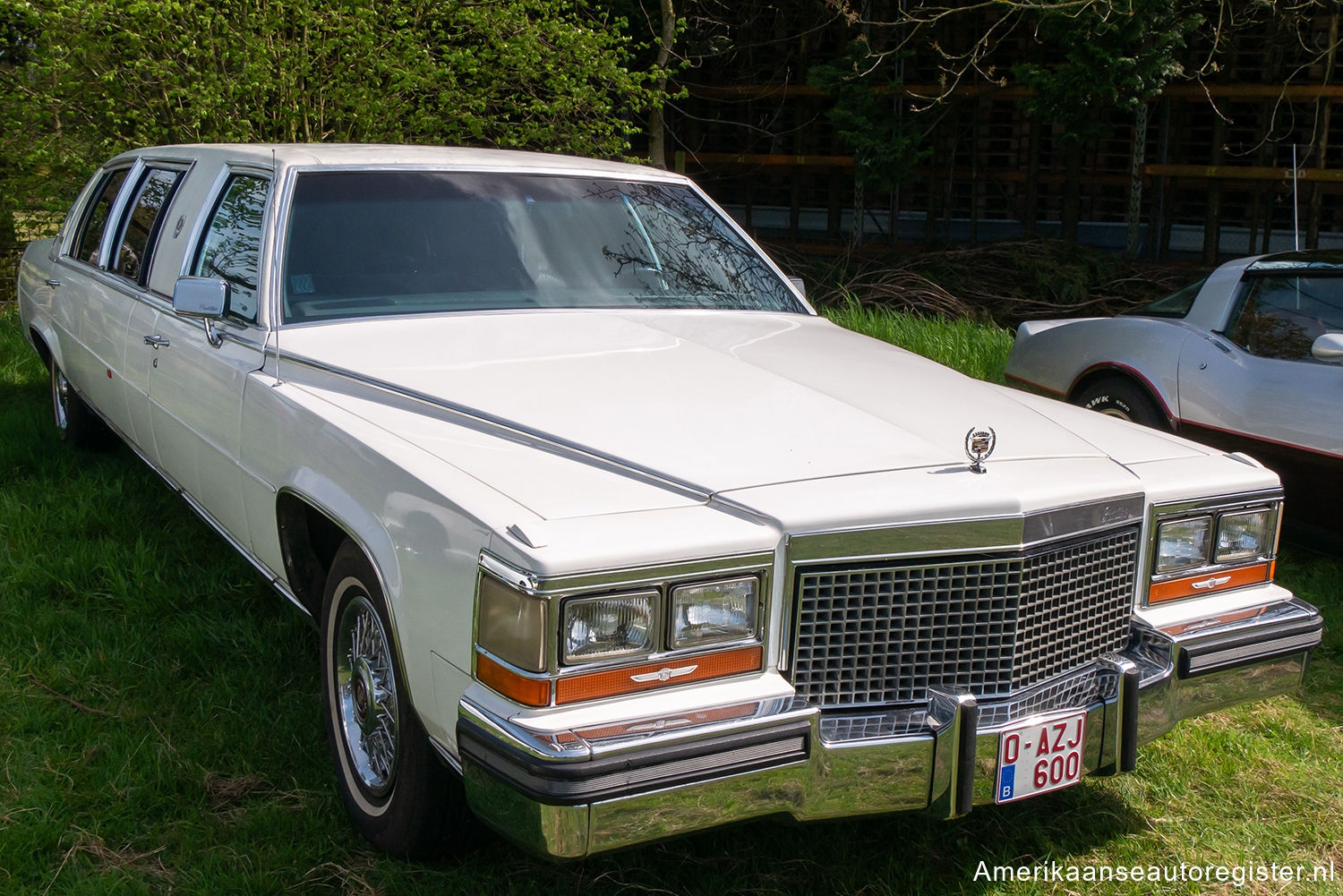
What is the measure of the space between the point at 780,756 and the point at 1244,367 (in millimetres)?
3913

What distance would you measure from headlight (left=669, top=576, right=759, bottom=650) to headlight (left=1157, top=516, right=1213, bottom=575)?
1.13 meters

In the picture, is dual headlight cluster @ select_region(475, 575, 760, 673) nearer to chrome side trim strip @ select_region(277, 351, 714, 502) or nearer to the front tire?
chrome side trim strip @ select_region(277, 351, 714, 502)

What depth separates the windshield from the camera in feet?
12.0

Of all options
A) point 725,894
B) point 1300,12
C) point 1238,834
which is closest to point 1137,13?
point 1300,12

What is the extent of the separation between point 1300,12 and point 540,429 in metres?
13.3

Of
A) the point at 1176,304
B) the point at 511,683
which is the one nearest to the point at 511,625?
the point at 511,683

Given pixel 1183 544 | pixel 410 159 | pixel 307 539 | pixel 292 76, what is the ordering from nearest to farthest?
pixel 1183 544 < pixel 307 539 < pixel 410 159 < pixel 292 76

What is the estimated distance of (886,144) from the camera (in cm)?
1385

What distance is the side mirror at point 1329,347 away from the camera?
4441mm

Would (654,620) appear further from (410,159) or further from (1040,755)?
(410,159)

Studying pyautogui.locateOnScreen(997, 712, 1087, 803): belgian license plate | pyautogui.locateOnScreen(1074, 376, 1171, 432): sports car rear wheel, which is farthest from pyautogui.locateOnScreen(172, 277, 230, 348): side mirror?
pyautogui.locateOnScreen(1074, 376, 1171, 432): sports car rear wheel

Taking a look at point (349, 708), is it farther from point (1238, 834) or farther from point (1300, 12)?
point (1300, 12)

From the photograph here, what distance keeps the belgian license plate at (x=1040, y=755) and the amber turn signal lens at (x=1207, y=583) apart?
19.8 inches

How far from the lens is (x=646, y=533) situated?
2.25 metres
